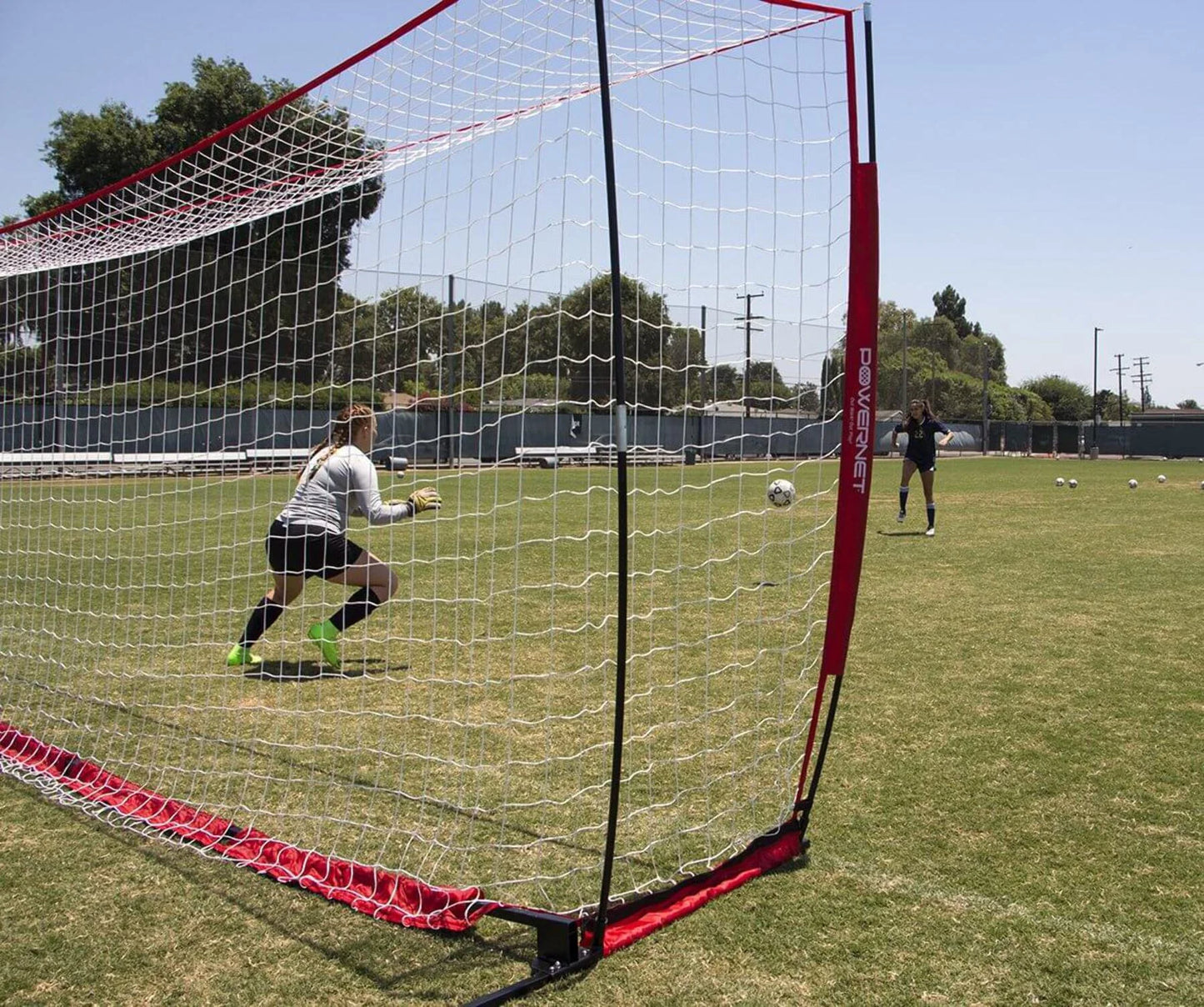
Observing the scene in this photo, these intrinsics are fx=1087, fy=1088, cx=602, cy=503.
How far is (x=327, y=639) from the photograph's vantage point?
269 inches

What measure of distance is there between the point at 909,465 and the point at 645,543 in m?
5.11

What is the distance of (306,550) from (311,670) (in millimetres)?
902

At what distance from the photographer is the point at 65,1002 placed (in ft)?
9.86

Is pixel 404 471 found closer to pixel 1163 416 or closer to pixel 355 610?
pixel 355 610

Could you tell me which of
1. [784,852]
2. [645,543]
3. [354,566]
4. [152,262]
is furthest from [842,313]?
[645,543]

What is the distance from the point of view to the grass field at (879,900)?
3.10 m

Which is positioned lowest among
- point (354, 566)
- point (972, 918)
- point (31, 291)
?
point (972, 918)

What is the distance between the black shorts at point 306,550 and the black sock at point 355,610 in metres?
0.22

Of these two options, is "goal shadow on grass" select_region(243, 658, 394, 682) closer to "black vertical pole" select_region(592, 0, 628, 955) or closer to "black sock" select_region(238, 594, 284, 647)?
"black sock" select_region(238, 594, 284, 647)

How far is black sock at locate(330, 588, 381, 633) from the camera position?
271 inches

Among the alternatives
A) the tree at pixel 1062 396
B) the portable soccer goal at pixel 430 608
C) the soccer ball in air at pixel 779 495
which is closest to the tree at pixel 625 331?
the portable soccer goal at pixel 430 608

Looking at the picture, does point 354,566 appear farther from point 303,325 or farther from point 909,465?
point 909,465

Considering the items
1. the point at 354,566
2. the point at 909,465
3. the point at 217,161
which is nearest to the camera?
the point at 217,161

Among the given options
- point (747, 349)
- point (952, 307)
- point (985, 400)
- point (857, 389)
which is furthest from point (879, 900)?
point (952, 307)
